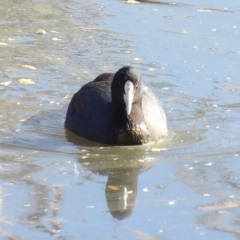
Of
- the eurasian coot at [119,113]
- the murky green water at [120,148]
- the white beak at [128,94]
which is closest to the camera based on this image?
the murky green water at [120,148]

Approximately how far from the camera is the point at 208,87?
8547mm

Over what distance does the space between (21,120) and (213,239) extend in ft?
10.2

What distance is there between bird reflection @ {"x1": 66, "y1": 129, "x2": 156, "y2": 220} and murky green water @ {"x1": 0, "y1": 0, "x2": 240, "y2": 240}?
1cm

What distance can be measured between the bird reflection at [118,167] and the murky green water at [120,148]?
0.01 meters

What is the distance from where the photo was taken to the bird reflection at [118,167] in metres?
5.40

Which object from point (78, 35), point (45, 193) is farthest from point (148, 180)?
point (78, 35)

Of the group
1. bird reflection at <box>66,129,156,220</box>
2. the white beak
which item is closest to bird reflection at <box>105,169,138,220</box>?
bird reflection at <box>66,129,156,220</box>

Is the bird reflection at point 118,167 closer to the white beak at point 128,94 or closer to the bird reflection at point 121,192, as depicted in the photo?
the bird reflection at point 121,192

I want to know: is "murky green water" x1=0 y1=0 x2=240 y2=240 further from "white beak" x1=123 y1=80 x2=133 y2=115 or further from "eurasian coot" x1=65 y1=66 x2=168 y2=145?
"white beak" x1=123 y1=80 x2=133 y2=115

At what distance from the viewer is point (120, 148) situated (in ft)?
22.6

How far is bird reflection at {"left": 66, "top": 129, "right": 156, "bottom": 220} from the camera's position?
17.7ft

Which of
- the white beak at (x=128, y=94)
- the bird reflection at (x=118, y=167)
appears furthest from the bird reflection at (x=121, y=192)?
the white beak at (x=128, y=94)

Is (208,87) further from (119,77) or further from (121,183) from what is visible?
(121,183)

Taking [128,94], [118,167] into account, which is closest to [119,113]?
[128,94]
